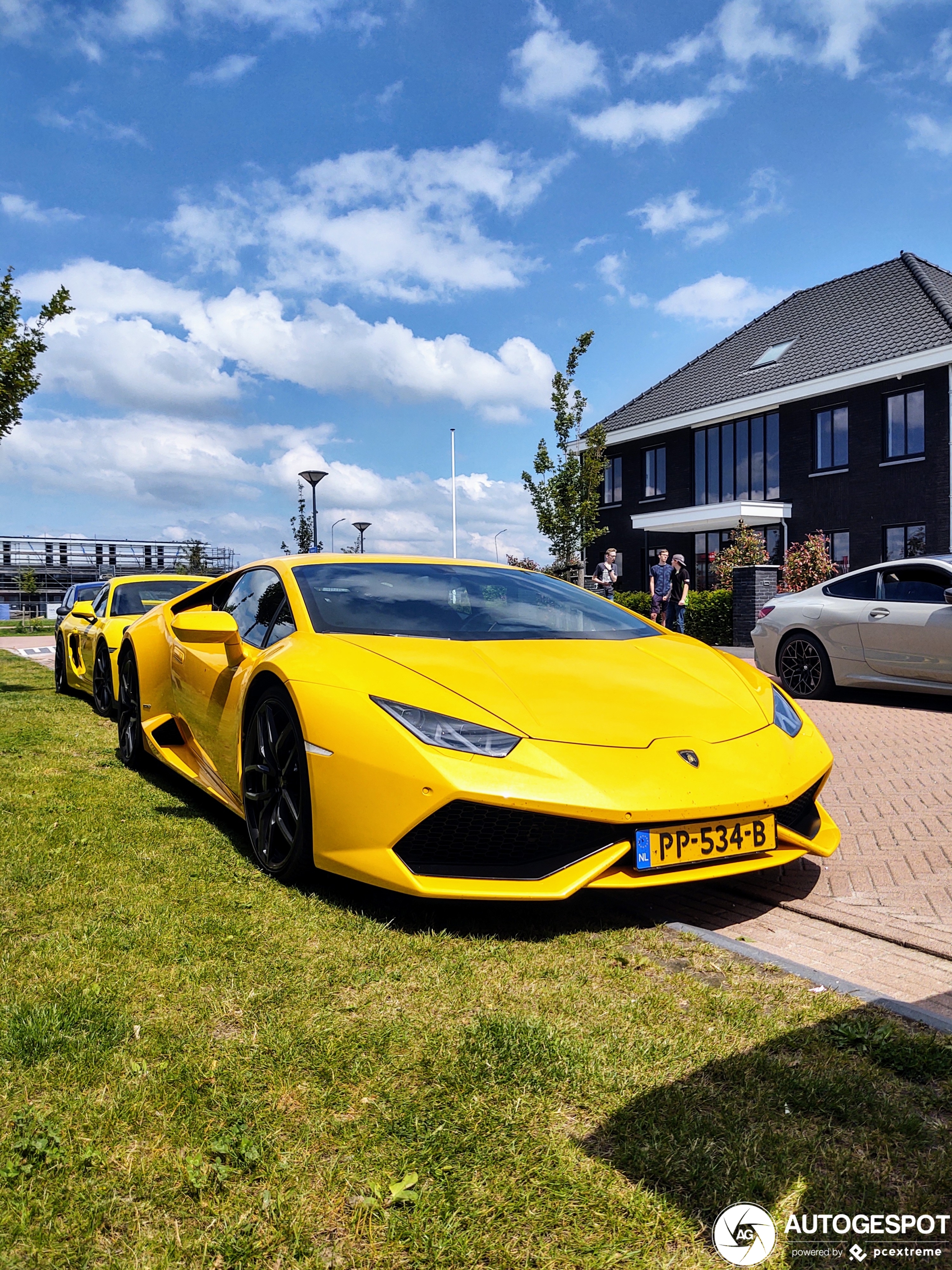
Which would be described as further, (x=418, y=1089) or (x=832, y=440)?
(x=832, y=440)

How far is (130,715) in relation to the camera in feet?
20.3

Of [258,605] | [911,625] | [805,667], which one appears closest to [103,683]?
[258,605]

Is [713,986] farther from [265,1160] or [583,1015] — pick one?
[265,1160]

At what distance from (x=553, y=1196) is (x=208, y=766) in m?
3.37

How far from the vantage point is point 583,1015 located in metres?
2.60

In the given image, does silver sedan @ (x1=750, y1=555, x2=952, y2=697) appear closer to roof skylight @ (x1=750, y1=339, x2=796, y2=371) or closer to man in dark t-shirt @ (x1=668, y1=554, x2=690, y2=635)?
man in dark t-shirt @ (x1=668, y1=554, x2=690, y2=635)

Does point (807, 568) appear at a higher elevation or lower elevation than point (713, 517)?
lower

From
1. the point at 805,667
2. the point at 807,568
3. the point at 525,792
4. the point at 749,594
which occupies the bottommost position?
the point at 805,667

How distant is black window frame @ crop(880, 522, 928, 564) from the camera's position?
22.2 metres

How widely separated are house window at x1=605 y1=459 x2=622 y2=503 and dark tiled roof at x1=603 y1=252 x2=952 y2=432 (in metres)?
1.18

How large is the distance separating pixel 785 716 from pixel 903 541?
21.0m

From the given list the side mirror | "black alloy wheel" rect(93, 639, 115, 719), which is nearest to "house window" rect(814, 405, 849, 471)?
"black alloy wheel" rect(93, 639, 115, 719)

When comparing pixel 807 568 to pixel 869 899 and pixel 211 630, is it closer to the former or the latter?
pixel 869 899

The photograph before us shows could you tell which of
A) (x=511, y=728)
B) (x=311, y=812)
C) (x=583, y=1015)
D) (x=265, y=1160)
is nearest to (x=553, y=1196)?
(x=265, y=1160)
